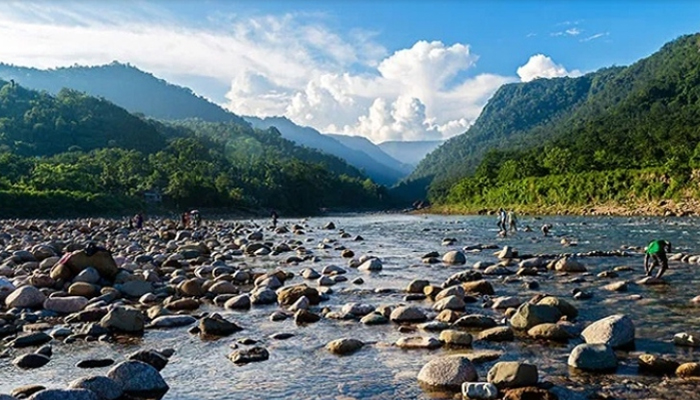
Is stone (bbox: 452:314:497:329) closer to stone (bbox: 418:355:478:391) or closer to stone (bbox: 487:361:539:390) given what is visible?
stone (bbox: 418:355:478:391)

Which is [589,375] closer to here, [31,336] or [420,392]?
[420,392]

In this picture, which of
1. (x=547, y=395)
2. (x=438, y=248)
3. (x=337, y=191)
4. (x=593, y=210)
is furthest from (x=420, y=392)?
(x=337, y=191)

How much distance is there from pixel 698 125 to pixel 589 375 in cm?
11856

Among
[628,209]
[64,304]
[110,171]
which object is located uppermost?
[110,171]

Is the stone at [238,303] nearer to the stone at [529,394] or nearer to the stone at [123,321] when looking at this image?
the stone at [123,321]

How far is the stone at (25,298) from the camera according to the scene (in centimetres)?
1506

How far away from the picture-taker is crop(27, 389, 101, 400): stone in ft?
25.1

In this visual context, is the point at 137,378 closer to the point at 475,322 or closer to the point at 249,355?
the point at 249,355

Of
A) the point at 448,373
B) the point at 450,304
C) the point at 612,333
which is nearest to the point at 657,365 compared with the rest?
the point at 612,333

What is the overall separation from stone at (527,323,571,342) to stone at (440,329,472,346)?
1375 millimetres

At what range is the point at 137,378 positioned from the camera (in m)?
8.95

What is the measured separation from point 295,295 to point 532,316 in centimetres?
648

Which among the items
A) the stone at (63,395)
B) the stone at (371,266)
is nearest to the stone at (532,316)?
the stone at (63,395)

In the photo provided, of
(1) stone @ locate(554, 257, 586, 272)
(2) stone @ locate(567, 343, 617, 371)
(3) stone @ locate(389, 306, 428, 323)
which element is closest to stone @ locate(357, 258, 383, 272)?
(1) stone @ locate(554, 257, 586, 272)
